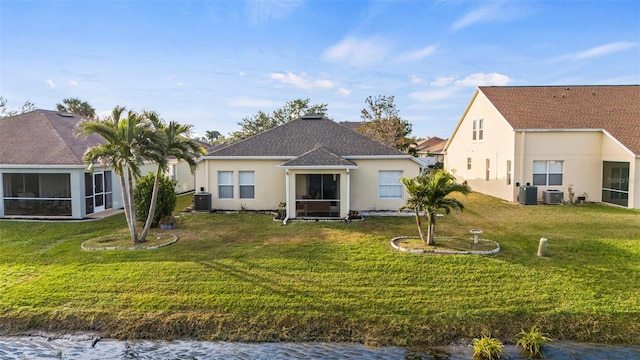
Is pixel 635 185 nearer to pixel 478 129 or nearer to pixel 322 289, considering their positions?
pixel 478 129

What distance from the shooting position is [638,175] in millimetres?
19656

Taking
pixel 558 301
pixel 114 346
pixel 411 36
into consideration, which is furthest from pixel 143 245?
pixel 411 36

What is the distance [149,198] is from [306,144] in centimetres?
Result: 849

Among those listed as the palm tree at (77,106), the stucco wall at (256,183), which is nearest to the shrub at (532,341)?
the stucco wall at (256,183)

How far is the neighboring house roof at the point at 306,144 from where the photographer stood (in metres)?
19.9

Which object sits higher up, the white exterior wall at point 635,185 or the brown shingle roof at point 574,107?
the brown shingle roof at point 574,107

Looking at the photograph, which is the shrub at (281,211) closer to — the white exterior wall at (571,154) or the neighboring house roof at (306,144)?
the neighboring house roof at (306,144)

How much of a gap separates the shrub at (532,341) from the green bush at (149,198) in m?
13.3

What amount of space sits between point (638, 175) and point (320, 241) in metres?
17.0

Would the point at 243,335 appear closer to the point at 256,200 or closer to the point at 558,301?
the point at 558,301

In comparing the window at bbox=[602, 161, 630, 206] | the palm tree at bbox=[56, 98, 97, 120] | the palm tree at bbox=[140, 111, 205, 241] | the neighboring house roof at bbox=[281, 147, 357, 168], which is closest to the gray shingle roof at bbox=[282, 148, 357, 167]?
the neighboring house roof at bbox=[281, 147, 357, 168]

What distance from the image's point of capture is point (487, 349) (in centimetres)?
779

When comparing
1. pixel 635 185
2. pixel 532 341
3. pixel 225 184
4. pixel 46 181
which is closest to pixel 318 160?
pixel 225 184

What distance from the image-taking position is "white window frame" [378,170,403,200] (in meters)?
19.6
